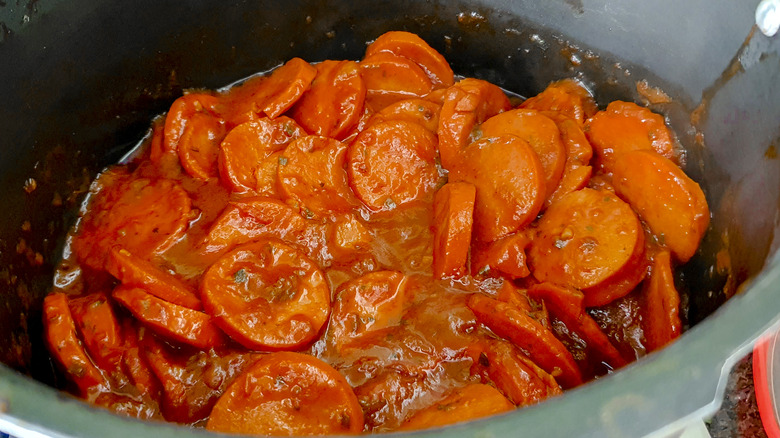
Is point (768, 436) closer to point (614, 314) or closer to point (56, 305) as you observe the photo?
point (614, 314)

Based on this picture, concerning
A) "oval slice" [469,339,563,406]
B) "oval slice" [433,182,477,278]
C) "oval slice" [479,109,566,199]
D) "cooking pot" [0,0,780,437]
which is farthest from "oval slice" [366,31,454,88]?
"oval slice" [469,339,563,406]

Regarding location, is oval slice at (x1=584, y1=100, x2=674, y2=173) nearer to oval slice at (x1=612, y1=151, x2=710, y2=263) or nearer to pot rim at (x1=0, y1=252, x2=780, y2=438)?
oval slice at (x1=612, y1=151, x2=710, y2=263)

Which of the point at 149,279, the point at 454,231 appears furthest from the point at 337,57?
the point at 149,279

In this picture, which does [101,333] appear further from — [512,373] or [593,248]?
[593,248]

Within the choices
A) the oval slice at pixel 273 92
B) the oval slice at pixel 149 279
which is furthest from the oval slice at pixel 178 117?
the oval slice at pixel 149 279

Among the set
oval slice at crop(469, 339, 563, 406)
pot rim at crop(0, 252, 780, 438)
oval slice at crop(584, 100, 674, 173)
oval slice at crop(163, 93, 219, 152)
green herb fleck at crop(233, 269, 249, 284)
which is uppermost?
pot rim at crop(0, 252, 780, 438)

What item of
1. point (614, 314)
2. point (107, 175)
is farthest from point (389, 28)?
point (614, 314)

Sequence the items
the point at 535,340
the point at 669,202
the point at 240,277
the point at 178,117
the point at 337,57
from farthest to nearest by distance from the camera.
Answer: the point at 337,57 < the point at 178,117 < the point at 669,202 < the point at 240,277 < the point at 535,340
